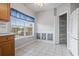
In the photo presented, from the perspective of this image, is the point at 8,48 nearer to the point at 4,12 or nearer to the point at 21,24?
the point at 4,12

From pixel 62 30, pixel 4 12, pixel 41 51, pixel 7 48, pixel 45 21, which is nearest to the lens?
pixel 7 48

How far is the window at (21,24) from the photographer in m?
4.45

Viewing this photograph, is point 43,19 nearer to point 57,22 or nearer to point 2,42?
point 57,22

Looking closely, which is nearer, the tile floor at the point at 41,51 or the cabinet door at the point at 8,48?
the cabinet door at the point at 8,48

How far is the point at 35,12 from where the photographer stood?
23.6 ft

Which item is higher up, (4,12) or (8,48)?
(4,12)

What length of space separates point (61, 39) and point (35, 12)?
251 centimetres

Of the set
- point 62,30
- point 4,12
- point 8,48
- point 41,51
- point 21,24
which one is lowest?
point 41,51

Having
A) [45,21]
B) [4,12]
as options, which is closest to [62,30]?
[45,21]

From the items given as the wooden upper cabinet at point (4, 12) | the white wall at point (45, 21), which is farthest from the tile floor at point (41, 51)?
the white wall at point (45, 21)

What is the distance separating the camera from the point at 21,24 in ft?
17.7

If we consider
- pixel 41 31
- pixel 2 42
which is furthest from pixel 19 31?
pixel 2 42

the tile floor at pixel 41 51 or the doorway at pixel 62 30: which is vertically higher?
the doorway at pixel 62 30

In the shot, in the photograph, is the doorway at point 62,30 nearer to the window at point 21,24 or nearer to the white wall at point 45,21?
the white wall at point 45,21
